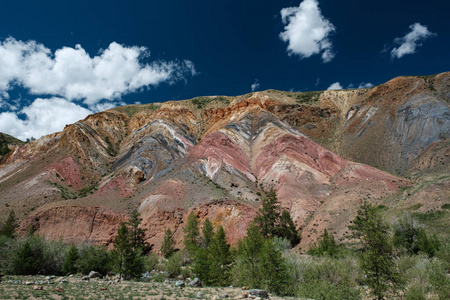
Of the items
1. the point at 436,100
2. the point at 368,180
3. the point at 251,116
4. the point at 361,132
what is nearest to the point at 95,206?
the point at 368,180

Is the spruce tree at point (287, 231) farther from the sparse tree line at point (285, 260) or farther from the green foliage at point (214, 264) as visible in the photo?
the green foliage at point (214, 264)

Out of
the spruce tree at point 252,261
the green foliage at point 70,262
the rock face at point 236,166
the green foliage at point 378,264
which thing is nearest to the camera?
the green foliage at point 378,264

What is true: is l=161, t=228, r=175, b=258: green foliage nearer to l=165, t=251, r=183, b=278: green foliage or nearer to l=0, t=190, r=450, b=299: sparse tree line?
l=0, t=190, r=450, b=299: sparse tree line

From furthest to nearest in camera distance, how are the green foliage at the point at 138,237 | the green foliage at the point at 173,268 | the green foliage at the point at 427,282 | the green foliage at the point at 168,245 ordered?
1. the green foliage at the point at 138,237
2. the green foliage at the point at 168,245
3. the green foliage at the point at 173,268
4. the green foliage at the point at 427,282

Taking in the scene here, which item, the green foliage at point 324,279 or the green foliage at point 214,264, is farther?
the green foliage at point 214,264

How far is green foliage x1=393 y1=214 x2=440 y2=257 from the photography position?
21.2m

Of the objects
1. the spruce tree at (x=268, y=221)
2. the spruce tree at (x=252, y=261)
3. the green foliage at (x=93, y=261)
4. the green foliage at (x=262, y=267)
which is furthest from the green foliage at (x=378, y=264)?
the green foliage at (x=93, y=261)

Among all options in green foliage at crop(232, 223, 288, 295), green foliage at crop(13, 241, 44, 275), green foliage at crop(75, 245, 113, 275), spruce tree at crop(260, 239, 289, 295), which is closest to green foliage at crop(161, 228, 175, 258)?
green foliage at crop(75, 245, 113, 275)

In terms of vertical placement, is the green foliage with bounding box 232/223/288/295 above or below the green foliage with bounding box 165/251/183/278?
above

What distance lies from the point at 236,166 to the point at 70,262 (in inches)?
1472

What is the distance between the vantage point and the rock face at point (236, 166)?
138 feet

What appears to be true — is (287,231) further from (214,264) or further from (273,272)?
(273,272)

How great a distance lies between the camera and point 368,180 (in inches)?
1829

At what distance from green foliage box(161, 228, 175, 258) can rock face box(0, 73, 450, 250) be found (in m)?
1.73
